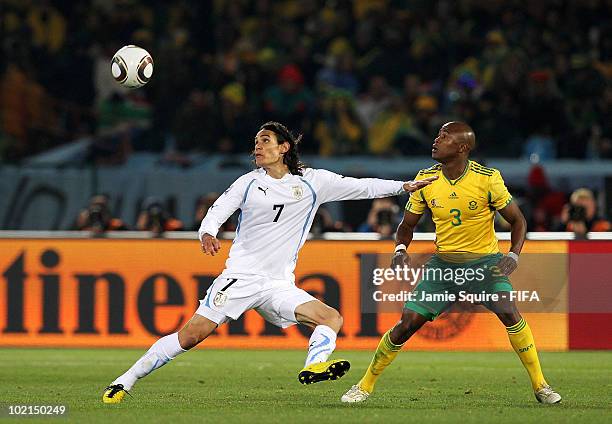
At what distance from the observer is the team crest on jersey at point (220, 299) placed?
987 cm

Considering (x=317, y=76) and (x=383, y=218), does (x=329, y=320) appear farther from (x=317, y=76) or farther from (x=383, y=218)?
(x=317, y=76)

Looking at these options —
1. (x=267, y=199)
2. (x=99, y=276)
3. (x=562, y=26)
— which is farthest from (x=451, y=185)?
(x=562, y=26)

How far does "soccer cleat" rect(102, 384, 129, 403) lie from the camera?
396 inches

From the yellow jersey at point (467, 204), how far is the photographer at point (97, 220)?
6.48 metres

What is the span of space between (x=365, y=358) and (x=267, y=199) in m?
5.11

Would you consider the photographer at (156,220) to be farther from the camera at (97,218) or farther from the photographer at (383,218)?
the photographer at (383,218)

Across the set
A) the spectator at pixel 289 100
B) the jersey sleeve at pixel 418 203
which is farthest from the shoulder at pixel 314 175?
the spectator at pixel 289 100

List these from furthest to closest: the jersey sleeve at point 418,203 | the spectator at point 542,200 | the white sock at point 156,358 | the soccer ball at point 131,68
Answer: the spectator at point 542,200 < the soccer ball at point 131,68 < the jersey sleeve at point 418,203 < the white sock at point 156,358

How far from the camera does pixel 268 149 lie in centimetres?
1005

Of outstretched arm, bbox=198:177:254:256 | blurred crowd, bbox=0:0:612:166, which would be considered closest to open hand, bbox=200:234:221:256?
outstretched arm, bbox=198:177:254:256

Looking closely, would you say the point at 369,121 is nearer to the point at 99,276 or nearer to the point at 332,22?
the point at 332,22

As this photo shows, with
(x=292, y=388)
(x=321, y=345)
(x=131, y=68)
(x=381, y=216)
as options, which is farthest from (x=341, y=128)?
(x=321, y=345)

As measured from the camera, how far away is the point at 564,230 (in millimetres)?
16203

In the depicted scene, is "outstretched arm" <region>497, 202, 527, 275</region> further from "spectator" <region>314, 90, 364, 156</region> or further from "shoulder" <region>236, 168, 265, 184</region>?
"spectator" <region>314, 90, 364, 156</region>
